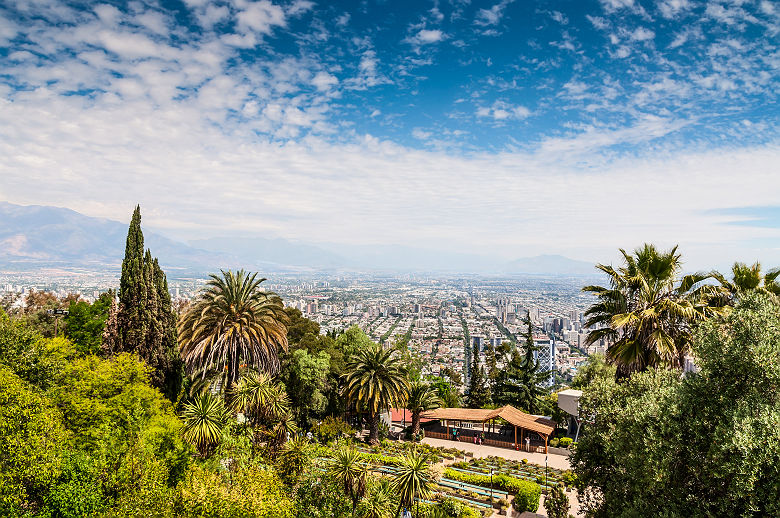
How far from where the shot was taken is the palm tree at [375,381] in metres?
26.2

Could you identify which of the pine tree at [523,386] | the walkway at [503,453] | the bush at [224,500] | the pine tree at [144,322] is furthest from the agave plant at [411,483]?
the pine tree at [523,386]

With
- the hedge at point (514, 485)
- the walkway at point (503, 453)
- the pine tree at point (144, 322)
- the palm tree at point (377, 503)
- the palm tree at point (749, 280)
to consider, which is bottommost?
the walkway at point (503, 453)

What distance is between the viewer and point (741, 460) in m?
6.35

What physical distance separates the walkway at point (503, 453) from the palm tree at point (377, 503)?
13.7 meters

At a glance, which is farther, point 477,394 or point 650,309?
point 477,394

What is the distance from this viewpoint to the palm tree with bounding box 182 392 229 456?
15.2m

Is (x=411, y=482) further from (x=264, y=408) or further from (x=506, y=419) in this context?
(x=506, y=419)

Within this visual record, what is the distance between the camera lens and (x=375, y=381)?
2639cm

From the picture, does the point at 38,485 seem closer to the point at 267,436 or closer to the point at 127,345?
the point at 267,436

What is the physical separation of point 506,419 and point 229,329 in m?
17.9

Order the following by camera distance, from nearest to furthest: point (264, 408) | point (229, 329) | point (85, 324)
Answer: point (264, 408) < point (229, 329) < point (85, 324)

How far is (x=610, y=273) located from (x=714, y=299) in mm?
3171

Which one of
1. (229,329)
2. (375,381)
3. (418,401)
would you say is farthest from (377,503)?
(418,401)

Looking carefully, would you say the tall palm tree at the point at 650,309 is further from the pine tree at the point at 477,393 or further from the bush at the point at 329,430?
the pine tree at the point at 477,393
